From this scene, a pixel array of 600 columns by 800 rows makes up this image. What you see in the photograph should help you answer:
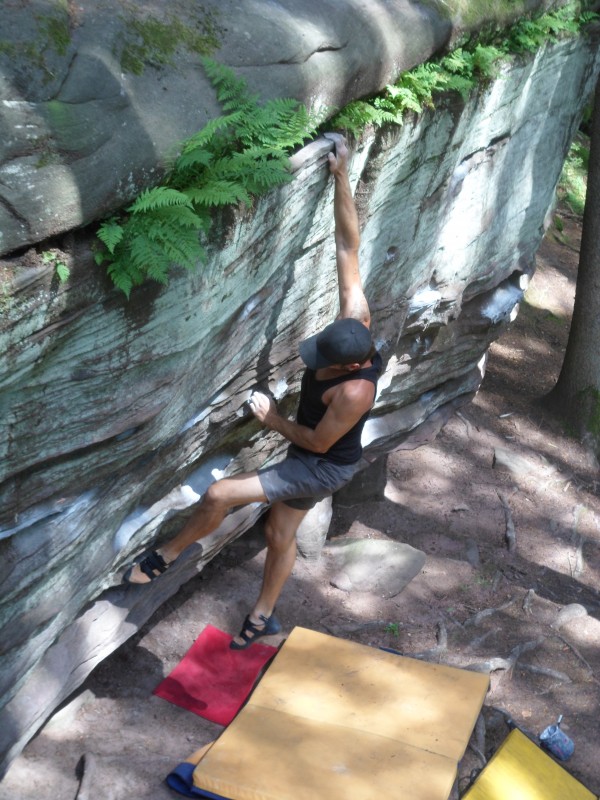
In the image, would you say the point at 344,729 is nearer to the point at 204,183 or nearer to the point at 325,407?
the point at 325,407

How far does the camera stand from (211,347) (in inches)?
225

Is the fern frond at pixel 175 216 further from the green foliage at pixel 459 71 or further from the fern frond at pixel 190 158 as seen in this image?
the green foliage at pixel 459 71

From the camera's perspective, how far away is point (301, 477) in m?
6.35

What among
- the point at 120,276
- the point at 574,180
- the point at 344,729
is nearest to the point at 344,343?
the point at 120,276

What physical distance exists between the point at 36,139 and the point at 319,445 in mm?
2904

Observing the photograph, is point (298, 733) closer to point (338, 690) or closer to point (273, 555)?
point (338, 690)

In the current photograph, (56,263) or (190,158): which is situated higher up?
(190,158)

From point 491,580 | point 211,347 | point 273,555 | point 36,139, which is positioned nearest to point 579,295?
point 491,580

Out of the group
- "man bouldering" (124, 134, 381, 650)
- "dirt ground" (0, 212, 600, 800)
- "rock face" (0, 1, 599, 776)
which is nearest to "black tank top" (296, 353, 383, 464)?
"man bouldering" (124, 134, 381, 650)

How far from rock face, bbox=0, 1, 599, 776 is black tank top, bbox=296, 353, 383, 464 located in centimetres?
52

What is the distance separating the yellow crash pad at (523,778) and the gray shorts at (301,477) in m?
2.44

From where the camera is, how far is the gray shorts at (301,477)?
6.32 meters

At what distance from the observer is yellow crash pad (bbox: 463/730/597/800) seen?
257 inches

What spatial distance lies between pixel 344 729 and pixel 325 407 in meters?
2.29
